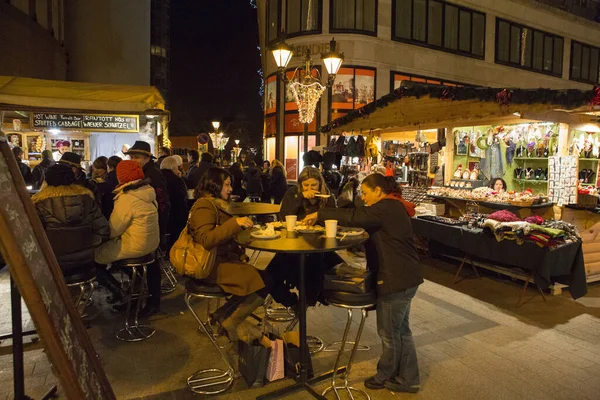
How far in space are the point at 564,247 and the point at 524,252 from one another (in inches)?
18.1

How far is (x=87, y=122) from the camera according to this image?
25.6ft

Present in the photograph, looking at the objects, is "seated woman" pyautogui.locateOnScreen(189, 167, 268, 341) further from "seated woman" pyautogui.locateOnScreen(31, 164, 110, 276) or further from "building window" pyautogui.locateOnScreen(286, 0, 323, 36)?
"building window" pyautogui.locateOnScreen(286, 0, 323, 36)

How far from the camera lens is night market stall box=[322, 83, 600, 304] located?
5766 millimetres

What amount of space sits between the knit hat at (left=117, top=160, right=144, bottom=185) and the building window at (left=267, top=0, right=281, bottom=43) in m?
18.4

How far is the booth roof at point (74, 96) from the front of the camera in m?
6.95

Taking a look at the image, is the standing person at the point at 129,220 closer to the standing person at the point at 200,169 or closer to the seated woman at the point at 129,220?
the seated woman at the point at 129,220

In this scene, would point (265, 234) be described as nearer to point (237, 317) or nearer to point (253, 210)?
point (237, 317)

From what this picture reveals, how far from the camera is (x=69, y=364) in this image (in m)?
1.92

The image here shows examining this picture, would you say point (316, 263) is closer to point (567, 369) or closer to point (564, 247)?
point (567, 369)

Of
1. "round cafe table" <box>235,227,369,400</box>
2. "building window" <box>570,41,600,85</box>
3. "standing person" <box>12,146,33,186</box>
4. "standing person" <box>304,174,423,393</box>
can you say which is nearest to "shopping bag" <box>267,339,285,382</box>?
"round cafe table" <box>235,227,369,400</box>

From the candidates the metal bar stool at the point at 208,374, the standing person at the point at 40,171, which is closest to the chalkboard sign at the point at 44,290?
the metal bar stool at the point at 208,374

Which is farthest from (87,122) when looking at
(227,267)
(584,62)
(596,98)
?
(584,62)

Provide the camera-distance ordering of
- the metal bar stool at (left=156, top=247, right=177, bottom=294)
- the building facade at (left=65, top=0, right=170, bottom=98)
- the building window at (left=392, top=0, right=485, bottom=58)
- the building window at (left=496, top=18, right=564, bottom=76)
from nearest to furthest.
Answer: the metal bar stool at (left=156, top=247, right=177, bottom=294), the building facade at (left=65, top=0, right=170, bottom=98), the building window at (left=392, top=0, right=485, bottom=58), the building window at (left=496, top=18, right=564, bottom=76)

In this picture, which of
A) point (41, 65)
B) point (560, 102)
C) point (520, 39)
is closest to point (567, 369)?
point (560, 102)
